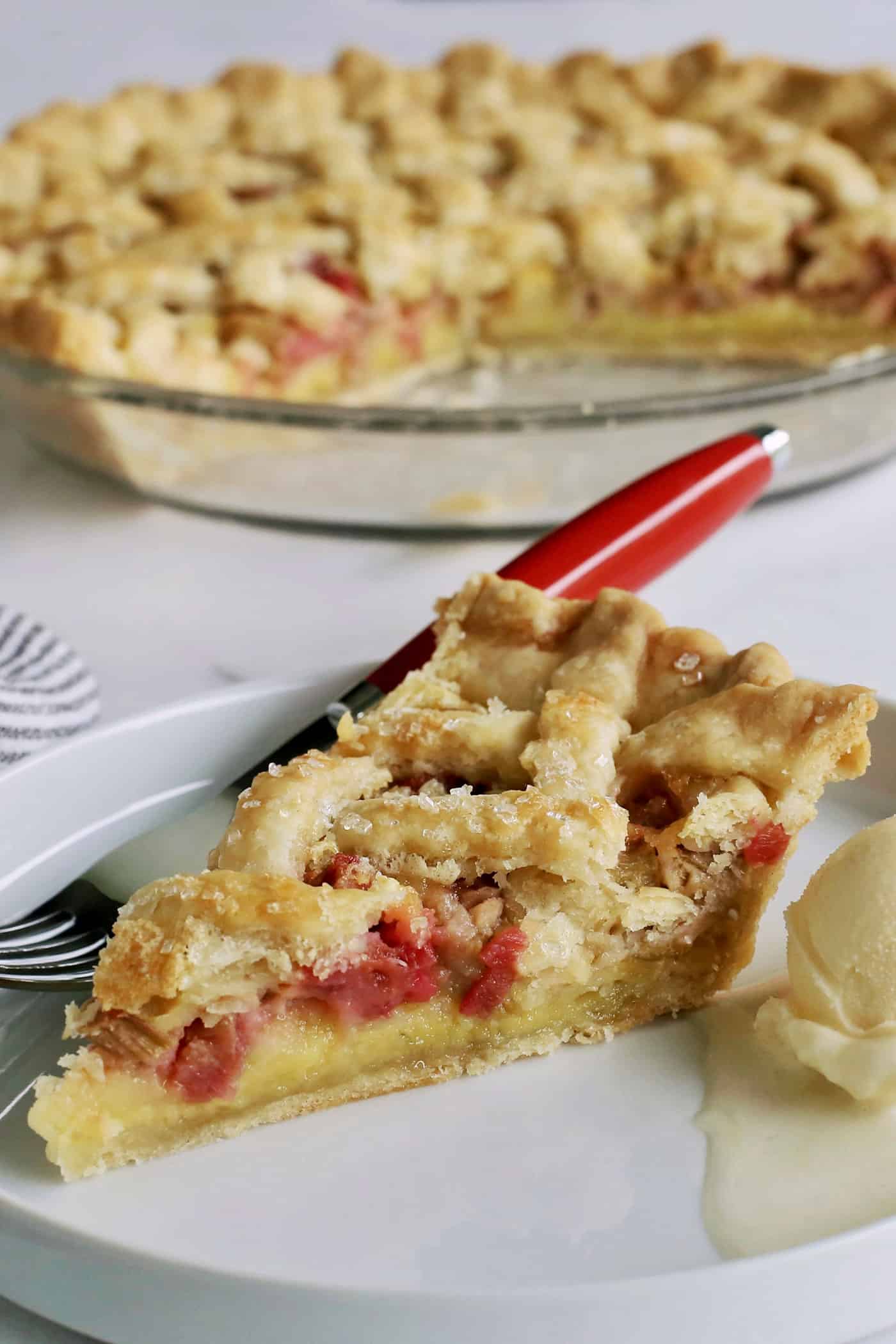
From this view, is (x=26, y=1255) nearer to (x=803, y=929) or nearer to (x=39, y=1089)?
(x=39, y=1089)

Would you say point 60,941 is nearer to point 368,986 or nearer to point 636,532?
point 368,986

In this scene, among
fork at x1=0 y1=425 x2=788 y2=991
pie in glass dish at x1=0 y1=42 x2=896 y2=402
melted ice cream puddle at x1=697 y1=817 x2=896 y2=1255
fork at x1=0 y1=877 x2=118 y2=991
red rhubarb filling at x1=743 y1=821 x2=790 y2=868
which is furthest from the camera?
pie in glass dish at x1=0 y1=42 x2=896 y2=402

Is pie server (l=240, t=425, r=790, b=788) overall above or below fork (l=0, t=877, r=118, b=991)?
below

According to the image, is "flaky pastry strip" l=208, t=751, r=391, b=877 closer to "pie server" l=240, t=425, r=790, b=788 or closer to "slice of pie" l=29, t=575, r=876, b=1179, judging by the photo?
"slice of pie" l=29, t=575, r=876, b=1179

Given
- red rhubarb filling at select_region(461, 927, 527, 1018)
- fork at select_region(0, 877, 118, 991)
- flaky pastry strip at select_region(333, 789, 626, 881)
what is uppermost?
fork at select_region(0, 877, 118, 991)

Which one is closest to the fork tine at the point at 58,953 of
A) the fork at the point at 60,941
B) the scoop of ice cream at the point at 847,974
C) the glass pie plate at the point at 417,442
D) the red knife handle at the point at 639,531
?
the fork at the point at 60,941

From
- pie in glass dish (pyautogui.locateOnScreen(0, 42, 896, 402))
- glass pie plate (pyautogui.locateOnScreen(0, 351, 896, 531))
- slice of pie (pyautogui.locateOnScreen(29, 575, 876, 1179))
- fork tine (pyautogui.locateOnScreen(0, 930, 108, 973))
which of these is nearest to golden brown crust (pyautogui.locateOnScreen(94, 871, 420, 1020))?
slice of pie (pyautogui.locateOnScreen(29, 575, 876, 1179))

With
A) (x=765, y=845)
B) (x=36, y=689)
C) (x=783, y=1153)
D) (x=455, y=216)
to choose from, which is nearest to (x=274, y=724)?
(x=36, y=689)
